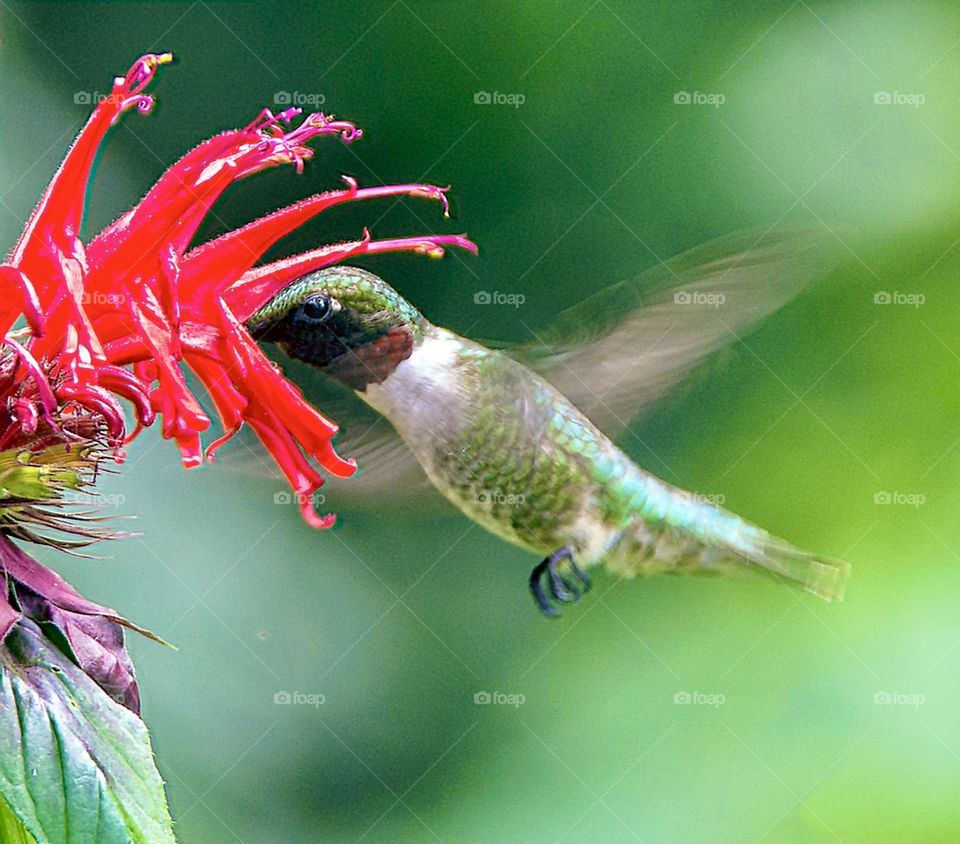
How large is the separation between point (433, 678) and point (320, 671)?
0.15 metres

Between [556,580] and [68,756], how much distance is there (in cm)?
55

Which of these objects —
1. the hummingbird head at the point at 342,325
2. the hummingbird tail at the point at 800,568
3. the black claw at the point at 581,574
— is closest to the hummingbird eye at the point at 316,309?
the hummingbird head at the point at 342,325

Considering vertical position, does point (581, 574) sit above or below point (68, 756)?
above

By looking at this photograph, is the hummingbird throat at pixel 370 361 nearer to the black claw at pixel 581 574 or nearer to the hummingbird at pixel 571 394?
the hummingbird at pixel 571 394

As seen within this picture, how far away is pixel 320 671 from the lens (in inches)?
71.4

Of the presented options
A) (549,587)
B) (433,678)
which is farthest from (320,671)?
(549,587)

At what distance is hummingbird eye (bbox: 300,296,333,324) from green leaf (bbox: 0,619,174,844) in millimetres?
350

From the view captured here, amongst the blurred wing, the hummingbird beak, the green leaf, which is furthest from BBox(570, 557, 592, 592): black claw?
the green leaf

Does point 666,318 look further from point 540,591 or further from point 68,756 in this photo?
point 68,756

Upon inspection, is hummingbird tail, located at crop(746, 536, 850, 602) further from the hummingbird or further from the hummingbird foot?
the hummingbird foot

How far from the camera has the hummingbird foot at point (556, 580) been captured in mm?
1231

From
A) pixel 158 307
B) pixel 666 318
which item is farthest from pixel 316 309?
pixel 666 318

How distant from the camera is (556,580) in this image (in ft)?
4.07

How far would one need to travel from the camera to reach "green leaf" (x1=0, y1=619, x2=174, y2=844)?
0.78m
